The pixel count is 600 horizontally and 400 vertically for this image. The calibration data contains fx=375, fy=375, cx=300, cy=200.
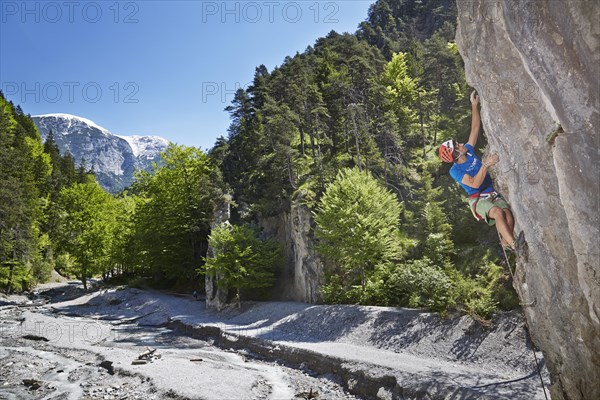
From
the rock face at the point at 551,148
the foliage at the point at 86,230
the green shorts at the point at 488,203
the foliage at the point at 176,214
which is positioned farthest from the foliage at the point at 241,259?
the rock face at the point at 551,148

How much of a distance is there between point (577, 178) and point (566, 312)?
2.75m

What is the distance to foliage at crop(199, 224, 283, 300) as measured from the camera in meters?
25.3

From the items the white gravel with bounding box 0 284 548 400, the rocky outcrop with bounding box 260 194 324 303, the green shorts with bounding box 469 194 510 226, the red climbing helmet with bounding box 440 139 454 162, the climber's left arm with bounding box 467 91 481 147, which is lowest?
the white gravel with bounding box 0 284 548 400

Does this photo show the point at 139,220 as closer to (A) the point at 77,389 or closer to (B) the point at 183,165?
(B) the point at 183,165

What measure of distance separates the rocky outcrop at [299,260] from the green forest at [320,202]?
0.83m

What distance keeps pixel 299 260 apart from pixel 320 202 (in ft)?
13.9

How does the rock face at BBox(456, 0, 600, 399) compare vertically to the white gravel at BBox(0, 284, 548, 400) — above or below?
above

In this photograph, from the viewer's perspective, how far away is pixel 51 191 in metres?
56.8

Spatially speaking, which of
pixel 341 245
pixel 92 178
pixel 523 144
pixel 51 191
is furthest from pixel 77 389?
pixel 92 178

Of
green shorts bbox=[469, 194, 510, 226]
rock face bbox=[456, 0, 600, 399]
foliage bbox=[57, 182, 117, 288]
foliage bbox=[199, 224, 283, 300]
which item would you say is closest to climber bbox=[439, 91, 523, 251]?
green shorts bbox=[469, 194, 510, 226]

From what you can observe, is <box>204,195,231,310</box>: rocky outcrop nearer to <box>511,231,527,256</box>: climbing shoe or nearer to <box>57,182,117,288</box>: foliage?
<box>57,182,117,288</box>: foliage

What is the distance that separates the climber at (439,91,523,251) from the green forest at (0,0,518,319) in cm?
814

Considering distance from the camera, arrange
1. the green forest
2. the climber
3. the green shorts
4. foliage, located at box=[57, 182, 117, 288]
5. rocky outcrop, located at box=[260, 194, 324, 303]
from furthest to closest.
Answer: foliage, located at box=[57, 182, 117, 288] < rocky outcrop, located at box=[260, 194, 324, 303] < the green forest < the green shorts < the climber

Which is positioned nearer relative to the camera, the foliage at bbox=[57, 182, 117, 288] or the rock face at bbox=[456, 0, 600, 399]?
the rock face at bbox=[456, 0, 600, 399]
